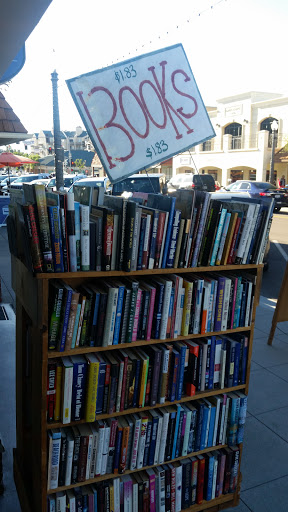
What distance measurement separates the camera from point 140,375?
7.64 ft

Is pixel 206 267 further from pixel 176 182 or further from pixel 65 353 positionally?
pixel 176 182

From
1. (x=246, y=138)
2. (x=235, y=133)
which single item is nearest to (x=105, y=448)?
(x=246, y=138)

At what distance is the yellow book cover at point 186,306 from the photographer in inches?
93.5

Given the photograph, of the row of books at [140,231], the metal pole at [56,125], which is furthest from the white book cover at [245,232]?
the metal pole at [56,125]

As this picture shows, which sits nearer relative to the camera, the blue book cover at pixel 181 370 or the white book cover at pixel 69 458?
the white book cover at pixel 69 458

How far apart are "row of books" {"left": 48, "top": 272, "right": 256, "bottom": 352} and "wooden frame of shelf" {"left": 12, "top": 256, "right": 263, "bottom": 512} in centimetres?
5

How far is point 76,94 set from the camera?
8.17ft

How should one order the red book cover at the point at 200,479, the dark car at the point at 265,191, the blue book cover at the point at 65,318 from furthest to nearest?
the dark car at the point at 265,191 → the red book cover at the point at 200,479 → the blue book cover at the point at 65,318

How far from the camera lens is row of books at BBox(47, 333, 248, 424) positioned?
2180 mm

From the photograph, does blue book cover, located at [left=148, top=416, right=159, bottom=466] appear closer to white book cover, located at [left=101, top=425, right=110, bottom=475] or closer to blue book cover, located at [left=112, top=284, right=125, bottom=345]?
white book cover, located at [left=101, top=425, right=110, bottom=475]

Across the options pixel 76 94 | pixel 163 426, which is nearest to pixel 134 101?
pixel 76 94

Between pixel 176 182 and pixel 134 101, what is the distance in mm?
20155

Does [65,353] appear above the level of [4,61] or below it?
below

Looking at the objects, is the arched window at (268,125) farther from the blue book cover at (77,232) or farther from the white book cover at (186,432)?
the blue book cover at (77,232)
